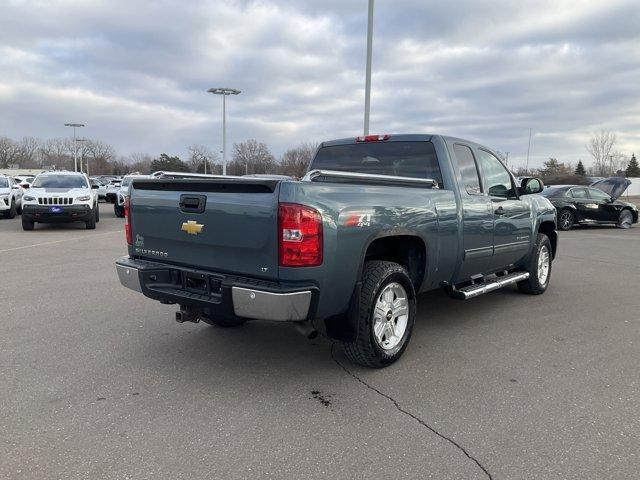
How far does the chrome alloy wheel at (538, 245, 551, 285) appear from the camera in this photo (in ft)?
22.3

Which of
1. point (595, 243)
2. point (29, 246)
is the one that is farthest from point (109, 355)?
point (595, 243)

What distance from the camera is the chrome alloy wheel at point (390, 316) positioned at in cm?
399

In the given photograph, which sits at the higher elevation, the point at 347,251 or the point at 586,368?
the point at 347,251

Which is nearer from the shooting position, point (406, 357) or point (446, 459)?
point (446, 459)

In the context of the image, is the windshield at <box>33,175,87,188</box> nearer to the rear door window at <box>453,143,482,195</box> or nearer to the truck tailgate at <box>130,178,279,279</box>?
the truck tailgate at <box>130,178,279,279</box>

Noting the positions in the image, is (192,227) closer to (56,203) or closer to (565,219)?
(56,203)

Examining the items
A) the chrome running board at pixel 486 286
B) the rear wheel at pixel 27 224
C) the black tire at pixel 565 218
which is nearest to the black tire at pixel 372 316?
the chrome running board at pixel 486 286

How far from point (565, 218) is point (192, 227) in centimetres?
1621

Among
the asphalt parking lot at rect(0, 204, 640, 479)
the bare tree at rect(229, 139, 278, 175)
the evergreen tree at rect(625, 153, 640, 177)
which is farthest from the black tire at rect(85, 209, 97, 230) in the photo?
the evergreen tree at rect(625, 153, 640, 177)

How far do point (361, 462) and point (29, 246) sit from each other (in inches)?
424

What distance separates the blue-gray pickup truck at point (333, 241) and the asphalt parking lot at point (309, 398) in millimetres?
433

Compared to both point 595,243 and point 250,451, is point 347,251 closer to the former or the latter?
point 250,451

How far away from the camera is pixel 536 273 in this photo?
6.64m

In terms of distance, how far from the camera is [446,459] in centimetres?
280
